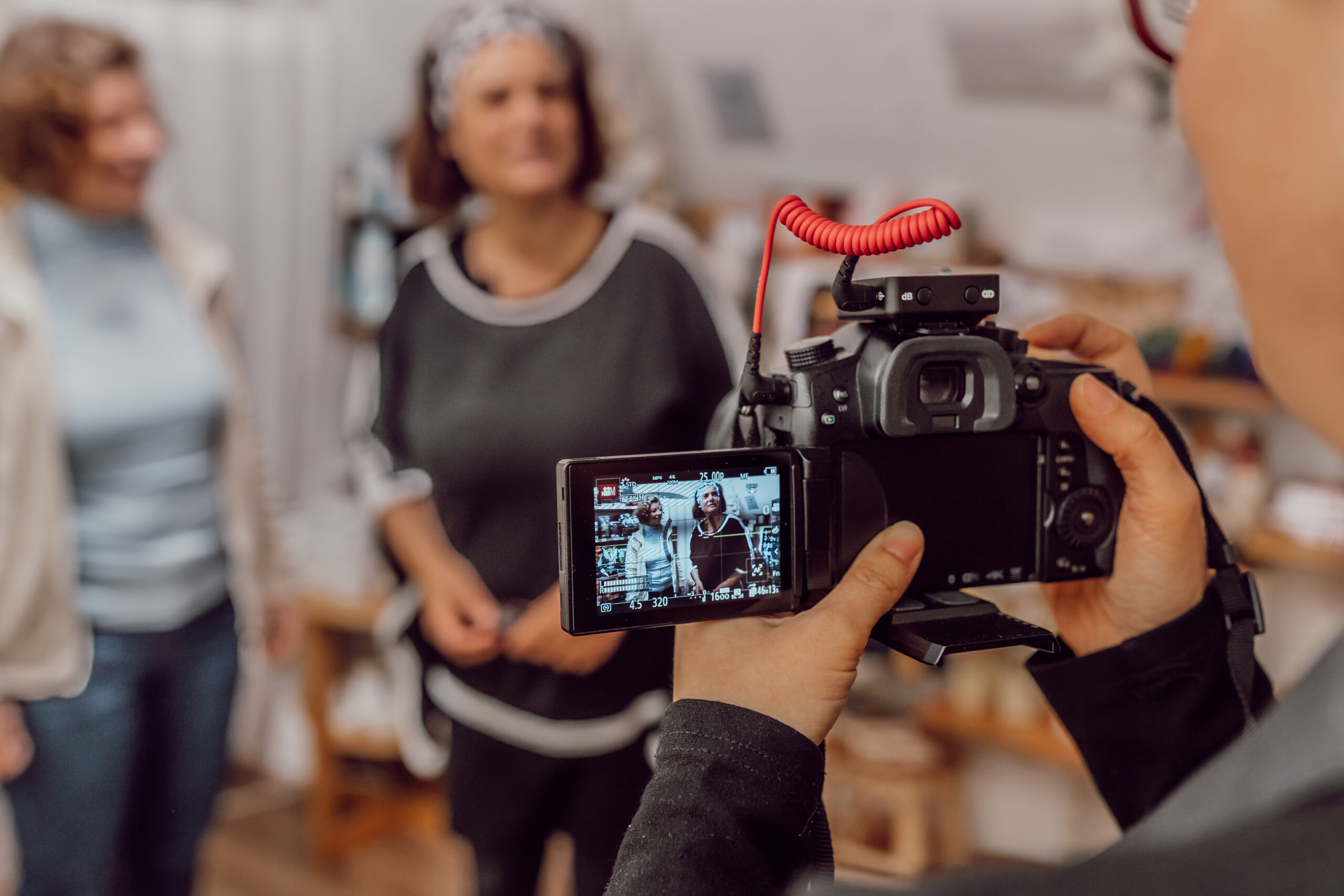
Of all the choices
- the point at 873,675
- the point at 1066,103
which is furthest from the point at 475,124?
the point at 873,675

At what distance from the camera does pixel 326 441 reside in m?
2.41

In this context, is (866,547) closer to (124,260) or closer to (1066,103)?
(124,260)

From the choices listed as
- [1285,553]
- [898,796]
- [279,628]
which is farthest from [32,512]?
[1285,553]

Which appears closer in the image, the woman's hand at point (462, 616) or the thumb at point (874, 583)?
the thumb at point (874, 583)

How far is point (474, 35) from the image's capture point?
3.60ft

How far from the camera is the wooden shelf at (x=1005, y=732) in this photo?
77.8 inches

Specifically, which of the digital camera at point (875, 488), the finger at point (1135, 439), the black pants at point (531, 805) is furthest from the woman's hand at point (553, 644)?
the finger at point (1135, 439)

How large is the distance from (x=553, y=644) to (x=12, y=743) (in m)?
0.73

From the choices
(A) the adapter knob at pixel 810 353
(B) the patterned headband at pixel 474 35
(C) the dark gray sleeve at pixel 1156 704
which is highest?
(B) the patterned headband at pixel 474 35

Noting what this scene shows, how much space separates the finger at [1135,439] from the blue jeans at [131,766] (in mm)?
1188

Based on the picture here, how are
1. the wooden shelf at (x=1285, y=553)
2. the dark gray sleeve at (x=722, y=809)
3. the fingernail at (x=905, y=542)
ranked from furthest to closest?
the wooden shelf at (x=1285, y=553) < the fingernail at (x=905, y=542) < the dark gray sleeve at (x=722, y=809)

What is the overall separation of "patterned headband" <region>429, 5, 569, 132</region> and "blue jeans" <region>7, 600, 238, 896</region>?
0.79 meters

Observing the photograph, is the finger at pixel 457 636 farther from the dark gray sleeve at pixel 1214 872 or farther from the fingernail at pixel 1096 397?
the dark gray sleeve at pixel 1214 872

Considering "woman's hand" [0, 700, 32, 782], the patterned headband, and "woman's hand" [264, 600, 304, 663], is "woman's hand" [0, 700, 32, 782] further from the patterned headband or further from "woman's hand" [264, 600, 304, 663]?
the patterned headband
